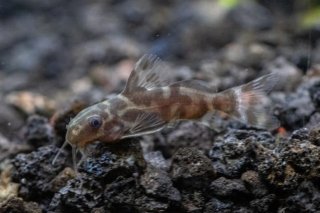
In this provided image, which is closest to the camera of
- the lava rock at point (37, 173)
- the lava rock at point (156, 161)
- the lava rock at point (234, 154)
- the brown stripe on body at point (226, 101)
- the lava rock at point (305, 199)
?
the lava rock at point (305, 199)

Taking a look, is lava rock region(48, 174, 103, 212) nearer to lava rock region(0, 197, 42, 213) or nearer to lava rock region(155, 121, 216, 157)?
lava rock region(0, 197, 42, 213)

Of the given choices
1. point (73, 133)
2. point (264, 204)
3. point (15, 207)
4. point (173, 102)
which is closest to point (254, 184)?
point (264, 204)

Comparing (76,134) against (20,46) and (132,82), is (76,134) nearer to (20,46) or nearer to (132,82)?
(132,82)

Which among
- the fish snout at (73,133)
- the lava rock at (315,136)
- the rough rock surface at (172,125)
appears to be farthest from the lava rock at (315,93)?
the fish snout at (73,133)

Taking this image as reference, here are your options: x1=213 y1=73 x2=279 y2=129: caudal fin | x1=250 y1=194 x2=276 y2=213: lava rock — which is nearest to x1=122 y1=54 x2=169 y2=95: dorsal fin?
x1=213 y1=73 x2=279 y2=129: caudal fin

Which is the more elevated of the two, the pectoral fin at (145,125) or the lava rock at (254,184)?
the pectoral fin at (145,125)

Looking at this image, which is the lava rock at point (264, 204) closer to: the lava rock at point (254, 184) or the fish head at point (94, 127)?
the lava rock at point (254, 184)

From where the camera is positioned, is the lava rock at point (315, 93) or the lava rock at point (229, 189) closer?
the lava rock at point (229, 189)
